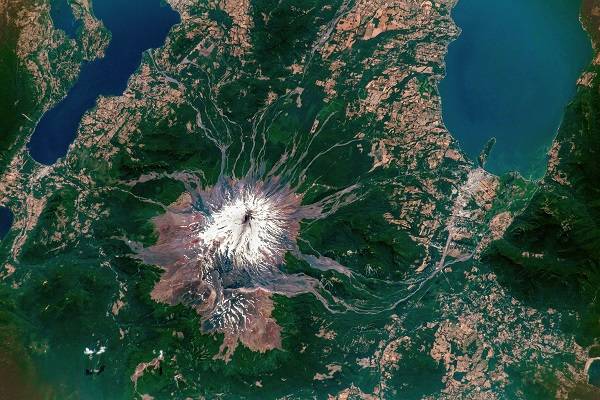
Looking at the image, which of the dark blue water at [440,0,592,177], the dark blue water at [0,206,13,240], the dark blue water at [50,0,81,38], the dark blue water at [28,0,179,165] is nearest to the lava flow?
the dark blue water at [0,206,13,240]

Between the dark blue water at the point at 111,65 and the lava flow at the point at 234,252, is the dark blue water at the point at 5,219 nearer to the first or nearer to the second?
the dark blue water at the point at 111,65

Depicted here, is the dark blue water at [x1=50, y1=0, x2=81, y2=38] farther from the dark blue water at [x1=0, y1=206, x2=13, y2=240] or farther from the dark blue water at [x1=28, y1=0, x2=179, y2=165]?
the dark blue water at [x1=0, y1=206, x2=13, y2=240]

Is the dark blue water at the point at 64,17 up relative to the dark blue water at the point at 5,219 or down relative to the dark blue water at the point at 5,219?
up

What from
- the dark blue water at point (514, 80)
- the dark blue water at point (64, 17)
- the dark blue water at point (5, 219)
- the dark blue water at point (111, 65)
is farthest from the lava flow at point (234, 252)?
the dark blue water at point (64, 17)

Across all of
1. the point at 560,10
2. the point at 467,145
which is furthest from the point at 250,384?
the point at 560,10

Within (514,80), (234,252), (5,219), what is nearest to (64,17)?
(5,219)

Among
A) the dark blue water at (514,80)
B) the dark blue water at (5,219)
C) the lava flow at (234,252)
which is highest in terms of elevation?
the dark blue water at (514,80)
